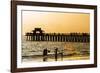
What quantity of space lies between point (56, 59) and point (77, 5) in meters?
0.61

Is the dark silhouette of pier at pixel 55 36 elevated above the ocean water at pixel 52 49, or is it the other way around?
the dark silhouette of pier at pixel 55 36

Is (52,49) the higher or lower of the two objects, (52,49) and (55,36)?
the lower

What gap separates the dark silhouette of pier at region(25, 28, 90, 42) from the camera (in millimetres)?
2137

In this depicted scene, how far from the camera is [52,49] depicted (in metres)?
2.20

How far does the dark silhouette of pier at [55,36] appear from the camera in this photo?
2.14 metres

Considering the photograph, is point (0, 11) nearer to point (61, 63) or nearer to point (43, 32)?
point (43, 32)

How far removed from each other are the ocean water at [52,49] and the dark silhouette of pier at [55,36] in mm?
32

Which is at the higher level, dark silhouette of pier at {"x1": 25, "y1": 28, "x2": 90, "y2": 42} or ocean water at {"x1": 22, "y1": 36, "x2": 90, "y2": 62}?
dark silhouette of pier at {"x1": 25, "y1": 28, "x2": 90, "y2": 42}

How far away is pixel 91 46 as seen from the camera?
2.35 metres

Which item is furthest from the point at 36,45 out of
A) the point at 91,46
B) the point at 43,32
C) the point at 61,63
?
the point at 91,46

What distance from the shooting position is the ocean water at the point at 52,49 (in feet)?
6.94

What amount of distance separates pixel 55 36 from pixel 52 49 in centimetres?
14

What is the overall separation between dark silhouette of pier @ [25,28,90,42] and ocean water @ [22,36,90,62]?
1.3 inches

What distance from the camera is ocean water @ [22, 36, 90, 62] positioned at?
212cm
